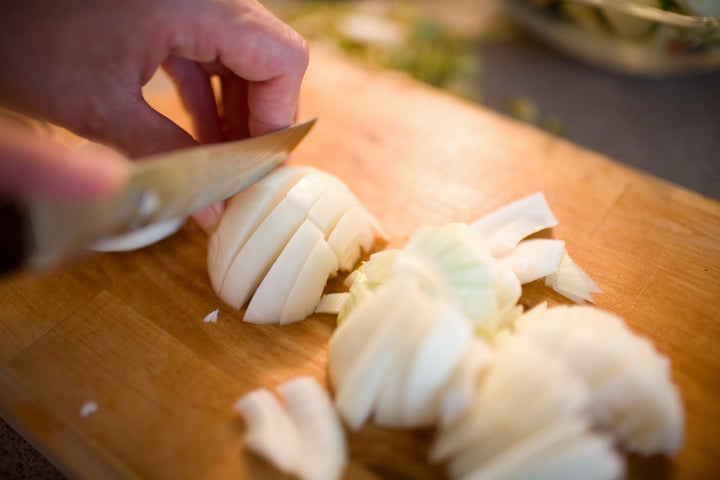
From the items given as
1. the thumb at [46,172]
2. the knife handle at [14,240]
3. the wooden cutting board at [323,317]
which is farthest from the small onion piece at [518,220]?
the knife handle at [14,240]

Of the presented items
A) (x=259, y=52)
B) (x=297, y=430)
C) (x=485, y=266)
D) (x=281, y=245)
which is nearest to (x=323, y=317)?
(x=281, y=245)

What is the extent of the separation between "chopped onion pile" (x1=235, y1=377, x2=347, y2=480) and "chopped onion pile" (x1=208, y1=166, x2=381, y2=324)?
0.82 feet

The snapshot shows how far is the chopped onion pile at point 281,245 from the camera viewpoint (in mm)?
1455

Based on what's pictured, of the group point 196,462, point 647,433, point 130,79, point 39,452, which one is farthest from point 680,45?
point 39,452

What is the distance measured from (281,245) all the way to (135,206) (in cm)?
43

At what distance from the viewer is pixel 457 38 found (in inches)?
111

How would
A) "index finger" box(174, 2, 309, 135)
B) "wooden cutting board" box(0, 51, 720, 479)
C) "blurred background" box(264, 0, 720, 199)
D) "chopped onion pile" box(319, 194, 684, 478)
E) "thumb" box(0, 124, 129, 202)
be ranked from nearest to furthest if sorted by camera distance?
"thumb" box(0, 124, 129, 202), "chopped onion pile" box(319, 194, 684, 478), "wooden cutting board" box(0, 51, 720, 479), "index finger" box(174, 2, 309, 135), "blurred background" box(264, 0, 720, 199)

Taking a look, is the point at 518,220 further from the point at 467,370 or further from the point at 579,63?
the point at 579,63

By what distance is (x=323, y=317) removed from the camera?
5.01ft

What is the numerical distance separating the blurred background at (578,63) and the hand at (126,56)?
117cm

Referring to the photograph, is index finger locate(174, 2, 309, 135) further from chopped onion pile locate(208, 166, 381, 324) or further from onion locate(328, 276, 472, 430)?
onion locate(328, 276, 472, 430)

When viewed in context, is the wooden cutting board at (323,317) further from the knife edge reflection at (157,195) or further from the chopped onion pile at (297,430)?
the knife edge reflection at (157,195)

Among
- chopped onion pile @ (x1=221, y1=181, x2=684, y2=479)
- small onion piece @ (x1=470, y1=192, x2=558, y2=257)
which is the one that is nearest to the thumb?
chopped onion pile @ (x1=221, y1=181, x2=684, y2=479)

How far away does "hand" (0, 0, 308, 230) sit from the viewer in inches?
50.3
